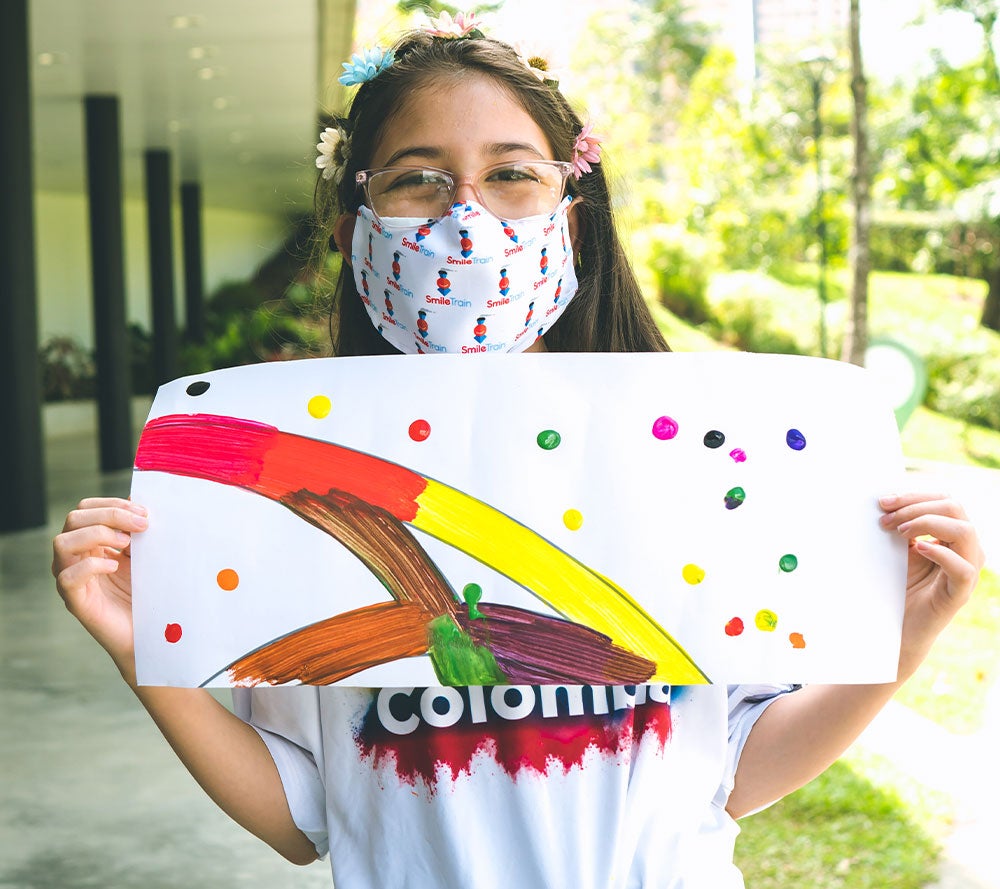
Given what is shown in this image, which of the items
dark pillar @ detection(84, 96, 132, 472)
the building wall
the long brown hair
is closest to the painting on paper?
the long brown hair

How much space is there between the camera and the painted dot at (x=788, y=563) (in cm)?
124

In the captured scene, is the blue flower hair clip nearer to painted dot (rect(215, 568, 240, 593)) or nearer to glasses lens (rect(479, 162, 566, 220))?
glasses lens (rect(479, 162, 566, 220))

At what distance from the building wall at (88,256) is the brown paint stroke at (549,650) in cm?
1642

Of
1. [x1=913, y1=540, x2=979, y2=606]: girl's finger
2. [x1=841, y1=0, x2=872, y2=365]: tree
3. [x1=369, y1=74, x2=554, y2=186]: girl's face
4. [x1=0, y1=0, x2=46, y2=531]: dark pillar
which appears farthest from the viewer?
[x1=841, y1=0, x2=872, y2=365]: tree

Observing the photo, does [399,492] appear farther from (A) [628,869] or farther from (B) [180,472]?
(A) [628,869]

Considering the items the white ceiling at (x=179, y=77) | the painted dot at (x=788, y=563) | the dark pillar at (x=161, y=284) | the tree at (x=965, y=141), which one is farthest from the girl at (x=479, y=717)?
the tree at (x=965, y=141)

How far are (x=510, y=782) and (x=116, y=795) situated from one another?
2999mm

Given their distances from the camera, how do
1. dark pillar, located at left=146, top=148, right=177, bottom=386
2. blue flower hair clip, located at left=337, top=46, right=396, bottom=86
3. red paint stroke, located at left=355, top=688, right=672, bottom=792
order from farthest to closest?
dark pillar, located at left=146, top=148, right=177, bottom=386
blue flower hair clip, located at left=337, top=46, right=396, bottom=86
red paint stroke, located at left=355, top=688, right=672, bottom=792

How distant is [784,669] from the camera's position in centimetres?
122

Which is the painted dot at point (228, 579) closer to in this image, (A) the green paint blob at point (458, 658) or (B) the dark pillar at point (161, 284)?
(A) the green paint blob at point (458, 658)

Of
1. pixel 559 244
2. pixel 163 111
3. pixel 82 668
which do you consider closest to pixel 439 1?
pixel 163 111

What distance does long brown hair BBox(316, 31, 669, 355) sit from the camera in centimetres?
151

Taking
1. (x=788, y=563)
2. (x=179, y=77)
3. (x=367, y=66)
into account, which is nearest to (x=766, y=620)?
(x=788, y=563)

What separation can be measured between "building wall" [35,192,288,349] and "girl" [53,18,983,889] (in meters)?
16.1
